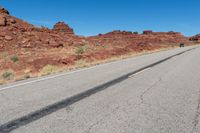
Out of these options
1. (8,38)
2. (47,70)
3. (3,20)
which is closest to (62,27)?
(3,20)

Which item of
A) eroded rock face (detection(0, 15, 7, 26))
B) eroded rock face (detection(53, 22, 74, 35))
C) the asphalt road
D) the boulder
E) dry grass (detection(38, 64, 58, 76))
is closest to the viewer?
the asphalt road

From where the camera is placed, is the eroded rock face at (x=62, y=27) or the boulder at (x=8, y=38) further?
the eroded rock face at (x=62, y=27)

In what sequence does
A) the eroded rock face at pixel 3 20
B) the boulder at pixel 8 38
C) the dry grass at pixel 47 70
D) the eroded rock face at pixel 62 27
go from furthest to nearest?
the eroded rock face at pixel 62 27
the eroded rock face at pixel 3 20
the boulder at pixel 8 38
the dry grass at pixel 47 70

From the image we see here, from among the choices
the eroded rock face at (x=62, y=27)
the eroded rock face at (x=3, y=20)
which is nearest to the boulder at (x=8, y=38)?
the eroded rock face at (x=3, y=20)

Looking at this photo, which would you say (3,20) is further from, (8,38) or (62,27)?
(62,27)

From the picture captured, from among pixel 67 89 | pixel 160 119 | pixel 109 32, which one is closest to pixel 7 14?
pixel 67 89

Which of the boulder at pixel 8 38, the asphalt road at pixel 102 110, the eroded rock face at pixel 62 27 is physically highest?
the eroded rock face at pixel 62 27

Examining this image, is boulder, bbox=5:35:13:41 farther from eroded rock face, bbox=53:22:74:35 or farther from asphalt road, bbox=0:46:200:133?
eroded rock face, bbox=53:22:74:35

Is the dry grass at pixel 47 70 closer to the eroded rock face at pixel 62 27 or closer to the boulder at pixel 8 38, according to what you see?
the boulder at pixel 8 38

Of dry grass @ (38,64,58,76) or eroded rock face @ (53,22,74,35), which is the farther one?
eroded rock face @ (53,22,74,35)

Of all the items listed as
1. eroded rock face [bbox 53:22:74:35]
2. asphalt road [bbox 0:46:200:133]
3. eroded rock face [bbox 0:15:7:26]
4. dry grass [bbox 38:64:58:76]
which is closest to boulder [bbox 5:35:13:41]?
eroded rock face [bbox 0:15:7:26]

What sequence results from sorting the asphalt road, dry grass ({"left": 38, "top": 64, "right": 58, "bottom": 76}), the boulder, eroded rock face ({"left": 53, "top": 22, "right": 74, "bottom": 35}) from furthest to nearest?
eroded rock face ({"left": 53, "top": 22, "right": 74, "bottom": 35}), the boulder, dry grass ({"left": 38, "top": 64, "right": 58, "bottom": 76}), the asphalt road

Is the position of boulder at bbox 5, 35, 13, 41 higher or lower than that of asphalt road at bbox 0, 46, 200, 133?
higher

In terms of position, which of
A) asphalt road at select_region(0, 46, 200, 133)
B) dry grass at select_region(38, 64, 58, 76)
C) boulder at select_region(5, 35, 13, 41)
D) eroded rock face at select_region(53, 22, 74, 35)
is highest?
eroded rock face at select_region(53, 22, 74, 35)
